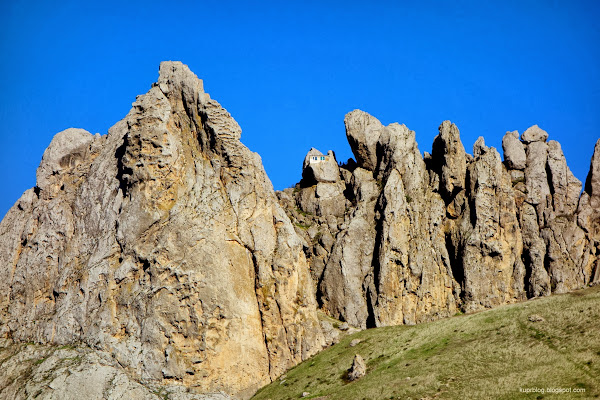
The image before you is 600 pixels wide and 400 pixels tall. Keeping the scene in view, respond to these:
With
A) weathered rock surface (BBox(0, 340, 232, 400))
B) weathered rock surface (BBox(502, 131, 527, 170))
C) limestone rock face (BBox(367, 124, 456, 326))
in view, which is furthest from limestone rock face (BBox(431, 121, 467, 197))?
weathered rock surface (BBox(0, 340, 232, 400))

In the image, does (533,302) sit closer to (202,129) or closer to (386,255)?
(386,255)

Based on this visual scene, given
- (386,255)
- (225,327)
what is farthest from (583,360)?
(225,327)

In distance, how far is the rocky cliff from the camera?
325ft

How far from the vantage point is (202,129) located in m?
96.7

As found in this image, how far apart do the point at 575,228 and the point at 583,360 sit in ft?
106

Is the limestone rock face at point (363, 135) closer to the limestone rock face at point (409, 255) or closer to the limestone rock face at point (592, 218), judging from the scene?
the limestone rock face at point (409, 255)

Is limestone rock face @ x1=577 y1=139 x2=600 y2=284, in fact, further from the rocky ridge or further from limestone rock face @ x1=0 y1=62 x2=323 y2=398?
limestone rock face @ x1=0 y1=62 x2=323 y2=398

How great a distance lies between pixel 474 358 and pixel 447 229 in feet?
87.7

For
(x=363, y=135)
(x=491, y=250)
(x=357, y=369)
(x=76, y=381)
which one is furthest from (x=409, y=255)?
(x=76, y=381)

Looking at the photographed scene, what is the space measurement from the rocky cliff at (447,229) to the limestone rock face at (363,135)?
22 centimetres

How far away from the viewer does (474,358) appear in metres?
80.6

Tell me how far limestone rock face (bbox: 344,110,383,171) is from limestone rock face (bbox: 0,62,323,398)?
1930 centimetres

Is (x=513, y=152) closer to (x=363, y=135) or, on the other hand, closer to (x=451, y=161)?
(x=451, y=161)

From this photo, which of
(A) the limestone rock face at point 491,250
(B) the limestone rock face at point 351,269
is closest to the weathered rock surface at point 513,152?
(A) the limestone rock face at point 491,250
